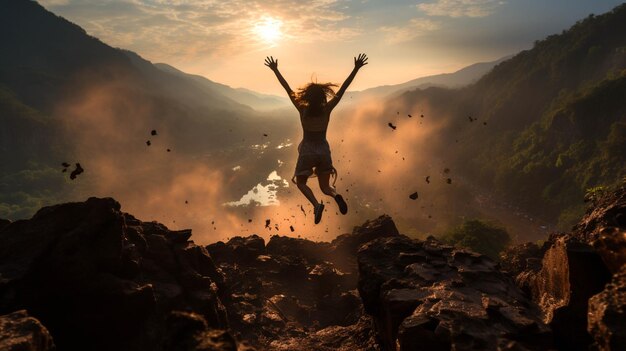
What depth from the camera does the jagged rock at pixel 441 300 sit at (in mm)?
6078

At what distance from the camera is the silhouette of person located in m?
9.89

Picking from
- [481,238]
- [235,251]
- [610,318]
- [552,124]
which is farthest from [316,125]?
[552,124]

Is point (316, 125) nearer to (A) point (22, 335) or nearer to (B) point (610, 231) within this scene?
(B) point (610, 231)

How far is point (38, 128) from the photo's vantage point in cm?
19138

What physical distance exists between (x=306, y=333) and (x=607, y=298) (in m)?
11.2

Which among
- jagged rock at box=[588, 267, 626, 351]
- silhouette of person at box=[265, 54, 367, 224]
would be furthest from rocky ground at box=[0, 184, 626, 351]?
silhouette of person at box=[265, 54, 367, 224]

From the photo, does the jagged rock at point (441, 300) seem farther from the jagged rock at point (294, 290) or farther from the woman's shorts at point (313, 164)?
the woman's shorts at point (313, 164)

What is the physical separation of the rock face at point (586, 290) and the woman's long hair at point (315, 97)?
19.5 ft

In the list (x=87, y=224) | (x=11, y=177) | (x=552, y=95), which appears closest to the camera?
(x=87, y=224)

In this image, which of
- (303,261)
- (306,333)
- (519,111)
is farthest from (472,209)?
(306,333)

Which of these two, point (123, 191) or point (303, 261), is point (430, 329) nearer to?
point (303, 261)

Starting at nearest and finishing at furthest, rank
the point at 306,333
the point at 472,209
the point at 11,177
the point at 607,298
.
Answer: the point at 607,298 < the point at 306,333 < the point at 472,209 < the point at 11,177

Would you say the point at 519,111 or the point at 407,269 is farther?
the point at 519,111

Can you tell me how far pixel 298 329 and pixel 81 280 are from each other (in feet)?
28.3
